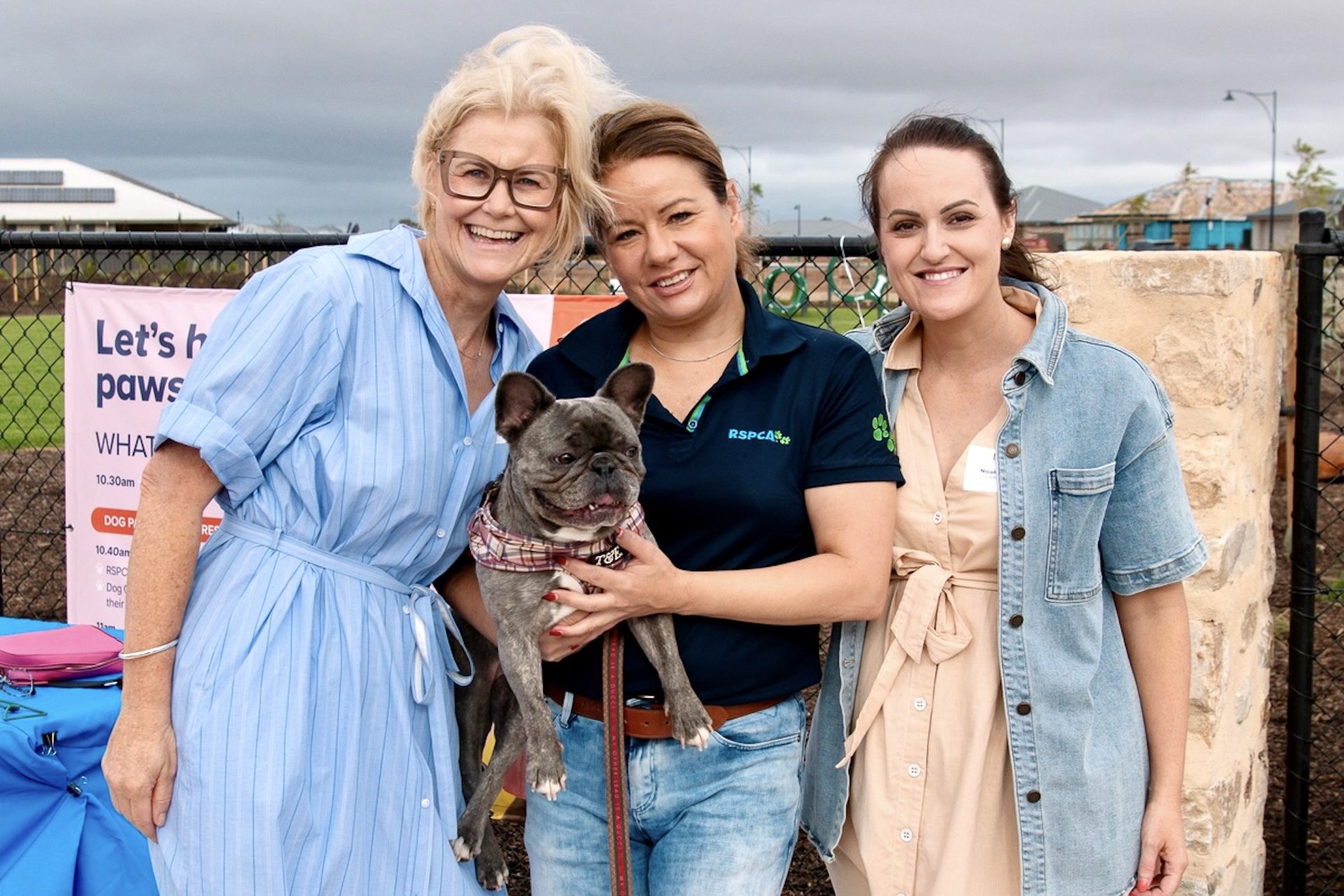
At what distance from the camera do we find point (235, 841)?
2.62 m

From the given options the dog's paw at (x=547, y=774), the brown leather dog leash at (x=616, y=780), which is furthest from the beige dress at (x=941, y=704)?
the dog's paw at (x=547, y=774)

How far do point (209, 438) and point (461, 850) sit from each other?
1247 millimetres

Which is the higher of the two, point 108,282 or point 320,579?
point 108,282

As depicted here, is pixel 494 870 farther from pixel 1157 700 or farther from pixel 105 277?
pixel 105 277

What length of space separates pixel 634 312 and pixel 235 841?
61.1 inches

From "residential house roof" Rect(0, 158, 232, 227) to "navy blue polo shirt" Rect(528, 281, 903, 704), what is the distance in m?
69.1

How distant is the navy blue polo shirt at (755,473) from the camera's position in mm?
2646

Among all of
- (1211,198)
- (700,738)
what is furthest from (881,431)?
(1211,198)

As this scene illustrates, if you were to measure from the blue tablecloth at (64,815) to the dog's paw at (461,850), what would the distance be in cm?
150

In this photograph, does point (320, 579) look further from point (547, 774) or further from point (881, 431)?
point (881, 431)

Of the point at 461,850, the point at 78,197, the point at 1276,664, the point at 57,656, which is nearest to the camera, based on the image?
the point at 461,850

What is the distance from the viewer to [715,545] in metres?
2.70

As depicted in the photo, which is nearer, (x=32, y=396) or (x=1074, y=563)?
(x=1074, y=563)

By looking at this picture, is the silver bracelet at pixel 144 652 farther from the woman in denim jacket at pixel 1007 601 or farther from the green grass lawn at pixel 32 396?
the green grass lawn at pixel 32 396
